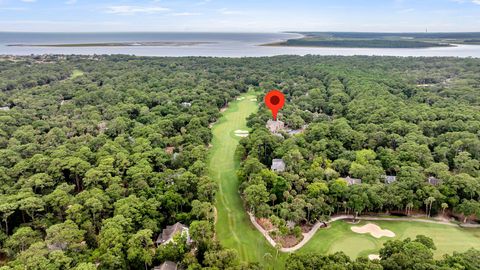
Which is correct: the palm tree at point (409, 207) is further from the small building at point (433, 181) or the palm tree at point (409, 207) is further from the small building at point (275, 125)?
the small building at point (275, 125)

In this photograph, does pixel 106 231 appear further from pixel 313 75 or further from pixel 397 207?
pixel 313 75

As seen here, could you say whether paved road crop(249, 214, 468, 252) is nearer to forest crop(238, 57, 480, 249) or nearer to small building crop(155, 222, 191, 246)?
forest crop(238, 57, 480, 249)

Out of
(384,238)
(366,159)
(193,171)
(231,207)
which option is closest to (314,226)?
(384,238)

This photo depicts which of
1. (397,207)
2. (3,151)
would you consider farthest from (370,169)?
(3,151)

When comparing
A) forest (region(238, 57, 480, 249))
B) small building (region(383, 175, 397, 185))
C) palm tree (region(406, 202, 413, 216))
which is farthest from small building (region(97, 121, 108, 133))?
palm tree (region(406, 202, 413, 216))

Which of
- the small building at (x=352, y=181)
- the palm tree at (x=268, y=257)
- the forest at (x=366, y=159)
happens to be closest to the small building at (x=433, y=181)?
the forest at (x=366, y=159)

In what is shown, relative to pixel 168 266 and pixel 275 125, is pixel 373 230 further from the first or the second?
pixel 275 125

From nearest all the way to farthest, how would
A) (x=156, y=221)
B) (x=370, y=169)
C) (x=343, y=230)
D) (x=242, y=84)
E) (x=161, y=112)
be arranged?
(x=156, y=221) → (x=343, y=230) → (x=370, y=169) → (x=161, y=112) → (x=242, y=84)
